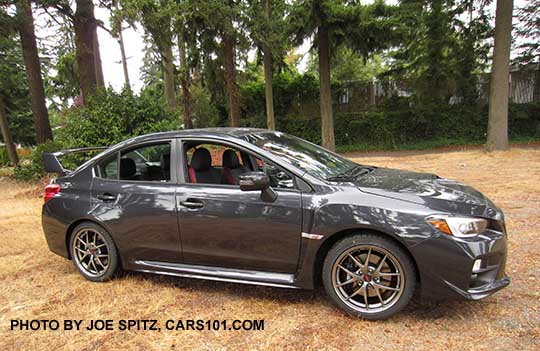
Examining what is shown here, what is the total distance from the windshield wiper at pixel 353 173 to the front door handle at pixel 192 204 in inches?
46.0

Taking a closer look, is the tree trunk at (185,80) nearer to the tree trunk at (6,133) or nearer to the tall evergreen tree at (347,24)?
the tall evergreen tree at (347,24)

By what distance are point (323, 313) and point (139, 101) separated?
305 inches

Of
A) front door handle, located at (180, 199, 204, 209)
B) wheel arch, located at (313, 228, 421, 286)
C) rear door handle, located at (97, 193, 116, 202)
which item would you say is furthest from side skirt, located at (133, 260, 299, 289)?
Answer: rear door handle, located at (97, 193, 116, 202)

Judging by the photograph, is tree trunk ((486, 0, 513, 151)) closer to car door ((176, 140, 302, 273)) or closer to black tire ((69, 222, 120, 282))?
car door ((176, 140, 302, 273))

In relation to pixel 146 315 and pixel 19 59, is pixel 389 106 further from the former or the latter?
pixel 19 59

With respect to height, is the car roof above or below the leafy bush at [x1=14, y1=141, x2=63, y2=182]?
above

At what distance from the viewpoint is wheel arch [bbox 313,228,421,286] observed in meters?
2.78

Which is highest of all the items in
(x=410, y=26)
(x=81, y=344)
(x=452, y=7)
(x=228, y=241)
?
(x=452, y=7)

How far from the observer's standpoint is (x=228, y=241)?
3248 millimetres

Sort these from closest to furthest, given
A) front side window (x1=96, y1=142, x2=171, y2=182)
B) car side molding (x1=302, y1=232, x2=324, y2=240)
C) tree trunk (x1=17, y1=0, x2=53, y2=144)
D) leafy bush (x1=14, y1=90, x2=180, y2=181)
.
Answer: car side molding (x1=302, y1=232, x2=324, y2=240)
front side window (x1=96, y1=142, x2=171, y2=182)
leafy bush (x1=14, y1=90, x2=180, y2=181)
tree trunk (x1=17, y1=0, x2=53, y2=144)

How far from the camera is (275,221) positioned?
3061mm

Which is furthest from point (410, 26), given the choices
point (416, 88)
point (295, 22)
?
point (416, 88)

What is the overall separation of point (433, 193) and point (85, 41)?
38.4 feet

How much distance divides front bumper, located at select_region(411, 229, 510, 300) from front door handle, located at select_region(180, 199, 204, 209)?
1.81 metres
